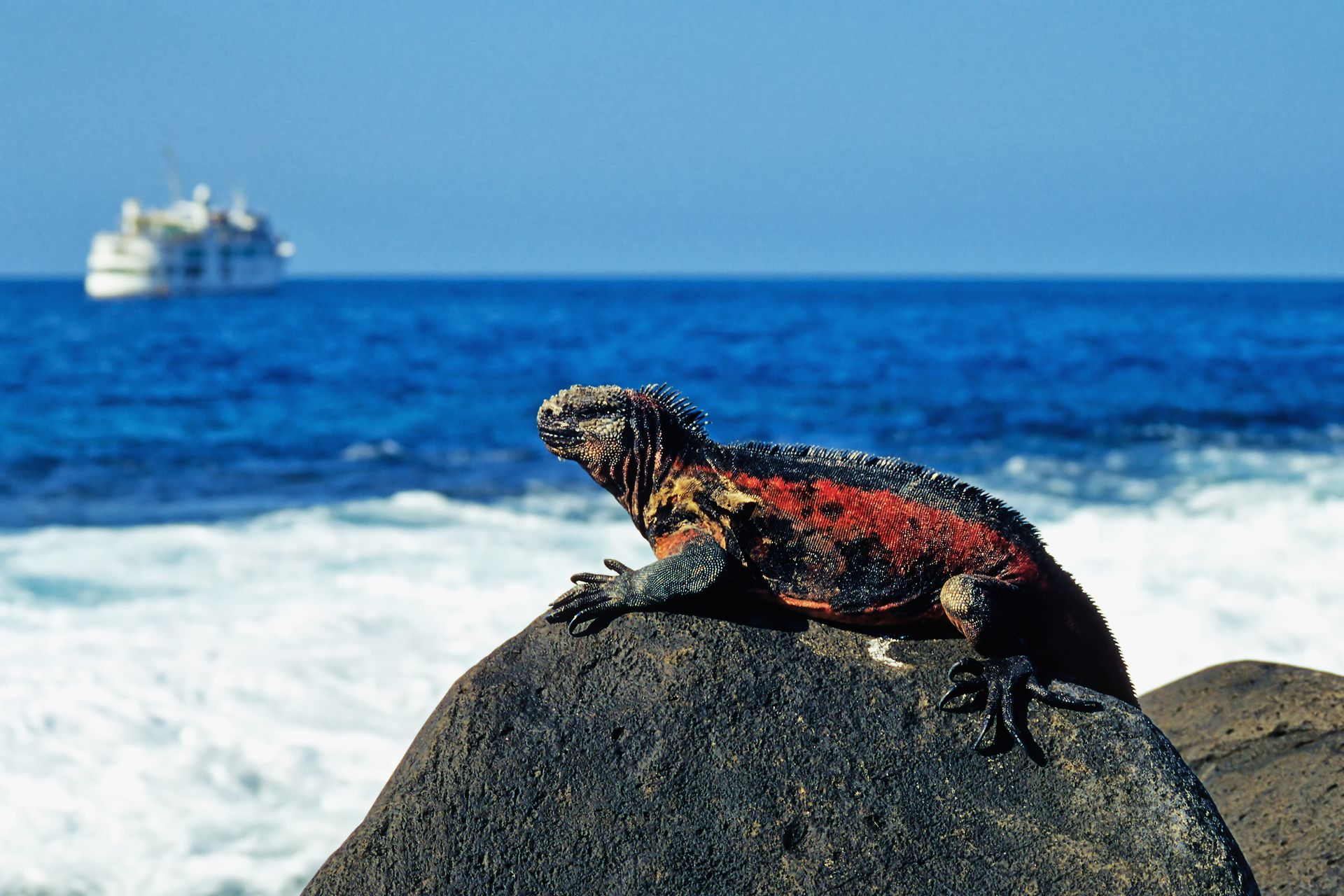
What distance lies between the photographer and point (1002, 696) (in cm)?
336

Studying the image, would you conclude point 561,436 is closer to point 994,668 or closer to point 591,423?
point 591,423

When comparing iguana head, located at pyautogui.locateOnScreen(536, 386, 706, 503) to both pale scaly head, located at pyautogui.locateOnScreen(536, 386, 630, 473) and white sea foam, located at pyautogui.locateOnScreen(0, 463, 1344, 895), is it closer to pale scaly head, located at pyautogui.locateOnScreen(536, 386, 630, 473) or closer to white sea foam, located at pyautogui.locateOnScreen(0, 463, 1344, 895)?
pale scaly head, located at pyautogui.locateOnScreen(536, 386, 630, 473)

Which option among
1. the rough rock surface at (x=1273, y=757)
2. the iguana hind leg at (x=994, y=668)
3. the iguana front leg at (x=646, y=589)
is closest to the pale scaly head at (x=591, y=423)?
the iguana front leg at (x=646, y=589)

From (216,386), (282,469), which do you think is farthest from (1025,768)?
(216,386)

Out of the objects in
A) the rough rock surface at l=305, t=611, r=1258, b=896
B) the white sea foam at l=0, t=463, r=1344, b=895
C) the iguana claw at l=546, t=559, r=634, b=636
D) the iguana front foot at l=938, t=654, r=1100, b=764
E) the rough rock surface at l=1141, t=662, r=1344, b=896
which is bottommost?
the white sea foam at l=0, t=463, r=1344, b=895

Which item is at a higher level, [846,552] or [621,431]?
[621,431]

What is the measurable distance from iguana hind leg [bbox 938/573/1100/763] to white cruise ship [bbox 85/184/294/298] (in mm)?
76844

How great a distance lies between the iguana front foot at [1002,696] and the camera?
330 cm

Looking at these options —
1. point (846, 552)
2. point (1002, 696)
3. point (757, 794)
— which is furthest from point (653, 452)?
point (1002, 696)

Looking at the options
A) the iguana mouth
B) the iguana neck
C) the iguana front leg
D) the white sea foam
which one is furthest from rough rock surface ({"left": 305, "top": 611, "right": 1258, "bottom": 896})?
the white sea foam

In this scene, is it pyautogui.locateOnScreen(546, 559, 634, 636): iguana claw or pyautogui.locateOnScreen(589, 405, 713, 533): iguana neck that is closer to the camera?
pyautogui.locateOnScreen(546, 559, 634, 636): iguana claw

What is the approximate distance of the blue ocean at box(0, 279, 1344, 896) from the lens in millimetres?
6172

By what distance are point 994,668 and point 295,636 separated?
5520 millimetres

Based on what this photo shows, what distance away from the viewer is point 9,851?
562 centimetres
